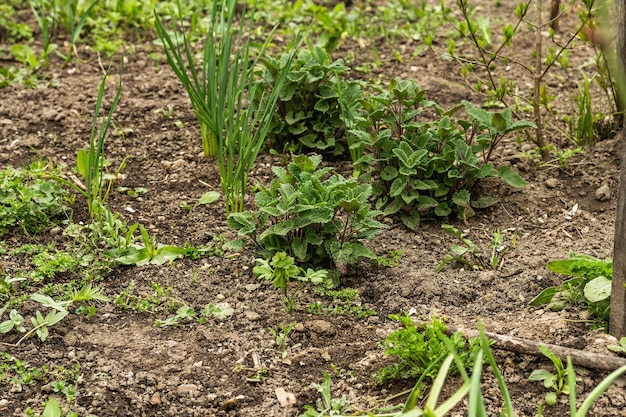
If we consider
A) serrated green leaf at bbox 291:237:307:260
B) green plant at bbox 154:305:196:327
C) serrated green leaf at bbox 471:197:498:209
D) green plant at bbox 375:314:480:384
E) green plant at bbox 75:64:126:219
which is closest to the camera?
green plant at bbox 375:314:480:384

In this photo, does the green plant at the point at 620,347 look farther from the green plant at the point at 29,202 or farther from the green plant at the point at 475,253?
the green plant at the point at 29,202

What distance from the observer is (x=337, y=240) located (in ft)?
10.4

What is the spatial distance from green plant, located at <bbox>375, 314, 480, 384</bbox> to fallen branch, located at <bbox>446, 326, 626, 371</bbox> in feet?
0.26

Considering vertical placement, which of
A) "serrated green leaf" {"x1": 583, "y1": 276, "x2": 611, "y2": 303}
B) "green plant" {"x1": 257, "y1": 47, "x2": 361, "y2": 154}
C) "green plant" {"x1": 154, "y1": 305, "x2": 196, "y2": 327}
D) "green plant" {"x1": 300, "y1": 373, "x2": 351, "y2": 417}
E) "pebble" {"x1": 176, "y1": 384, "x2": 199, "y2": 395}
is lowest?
"pebble" {"x1": 176, "y1": 384, "x2": 199, "y2": 395}

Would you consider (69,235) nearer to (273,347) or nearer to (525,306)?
(273,347)

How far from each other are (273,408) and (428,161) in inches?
51.9

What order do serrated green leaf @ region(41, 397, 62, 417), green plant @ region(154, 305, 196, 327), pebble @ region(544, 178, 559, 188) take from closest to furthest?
serrated green leaf @ region(41, 397, 62, 417)
green plant @ region(154, 305, 196, 327)
pebble @ region(544, 178, 559, 188)

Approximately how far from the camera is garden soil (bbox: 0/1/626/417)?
8.60 ft

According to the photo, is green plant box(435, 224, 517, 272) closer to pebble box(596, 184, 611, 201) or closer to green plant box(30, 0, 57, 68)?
pebble box(596, 184, 611, 201)

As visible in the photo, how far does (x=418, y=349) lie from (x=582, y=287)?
71 centimetres

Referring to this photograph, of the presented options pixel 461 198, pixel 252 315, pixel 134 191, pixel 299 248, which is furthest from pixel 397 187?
pixel 134 191

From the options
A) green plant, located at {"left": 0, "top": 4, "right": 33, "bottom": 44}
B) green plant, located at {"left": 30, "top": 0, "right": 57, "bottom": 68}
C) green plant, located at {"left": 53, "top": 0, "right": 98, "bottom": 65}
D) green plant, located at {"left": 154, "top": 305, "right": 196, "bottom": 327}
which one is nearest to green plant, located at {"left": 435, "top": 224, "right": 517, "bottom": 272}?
green plant, located at {"left": 154, "top": 305, "right": 196, "bottom": 327}

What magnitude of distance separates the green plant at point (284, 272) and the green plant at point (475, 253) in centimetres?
54

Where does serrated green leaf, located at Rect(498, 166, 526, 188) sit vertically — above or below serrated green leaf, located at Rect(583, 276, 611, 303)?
above
